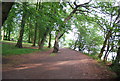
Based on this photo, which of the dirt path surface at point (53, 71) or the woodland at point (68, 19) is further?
the woodland at point (68, 19)

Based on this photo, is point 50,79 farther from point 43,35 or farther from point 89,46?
point 89,46

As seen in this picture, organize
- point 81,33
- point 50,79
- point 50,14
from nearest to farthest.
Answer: point 50,79 → point 50,14 → point 81,33

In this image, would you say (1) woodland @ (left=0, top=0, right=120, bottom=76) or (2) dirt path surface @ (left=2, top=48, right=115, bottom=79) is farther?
(1) woodland @ (left=0, top=0, right=120, bottom=76)

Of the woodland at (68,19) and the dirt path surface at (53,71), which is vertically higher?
the woodland at (68,19)

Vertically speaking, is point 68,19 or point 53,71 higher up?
point 68,19

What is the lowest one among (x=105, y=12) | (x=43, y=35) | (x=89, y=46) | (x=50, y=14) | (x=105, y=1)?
(x=89, y=46)

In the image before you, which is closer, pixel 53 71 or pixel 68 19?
pixel 53 71

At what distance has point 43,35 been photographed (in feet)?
62.9

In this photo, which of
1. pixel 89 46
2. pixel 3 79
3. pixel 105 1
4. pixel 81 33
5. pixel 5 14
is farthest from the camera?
pixel 81 33

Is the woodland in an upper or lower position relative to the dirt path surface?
upper

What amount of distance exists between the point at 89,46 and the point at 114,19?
36.2 feet

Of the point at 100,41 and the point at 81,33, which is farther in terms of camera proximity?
the point at 81,33

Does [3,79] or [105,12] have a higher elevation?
[105,12]

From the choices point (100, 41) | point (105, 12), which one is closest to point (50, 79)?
point (105, 12)
